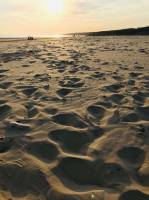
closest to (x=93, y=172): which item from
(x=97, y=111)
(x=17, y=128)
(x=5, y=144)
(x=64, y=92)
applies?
(x=5, y=144)

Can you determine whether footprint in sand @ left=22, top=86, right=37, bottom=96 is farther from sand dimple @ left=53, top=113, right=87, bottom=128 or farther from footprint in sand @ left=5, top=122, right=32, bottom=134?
footprint in sand @ left=5, top=122, right=32, bottom=134

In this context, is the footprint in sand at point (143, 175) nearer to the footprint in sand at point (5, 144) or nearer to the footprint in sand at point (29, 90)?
the footprint in sand at point (5, 144)

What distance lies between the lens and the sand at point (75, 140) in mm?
2969

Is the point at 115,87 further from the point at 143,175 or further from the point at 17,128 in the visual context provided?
the point at 143,175

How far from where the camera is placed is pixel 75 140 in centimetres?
392

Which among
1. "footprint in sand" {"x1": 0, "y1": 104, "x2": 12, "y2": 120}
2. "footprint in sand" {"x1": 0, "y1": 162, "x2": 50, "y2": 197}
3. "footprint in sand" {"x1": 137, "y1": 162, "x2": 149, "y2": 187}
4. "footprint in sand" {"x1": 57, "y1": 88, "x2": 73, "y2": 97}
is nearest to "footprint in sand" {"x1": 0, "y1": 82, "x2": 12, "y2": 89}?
"footprint in sand" {"x1": 57, "y1": 88, "x2": 73, "y2": 97}

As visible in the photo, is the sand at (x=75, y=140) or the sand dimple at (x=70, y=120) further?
the sand dimple at (x=70, y=120)

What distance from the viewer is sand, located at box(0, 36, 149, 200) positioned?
2969mm

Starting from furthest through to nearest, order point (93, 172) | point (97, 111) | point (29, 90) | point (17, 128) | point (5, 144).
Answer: point (29, 90)
point (97, 111)
point (17, 128)
point (5, 144)
point (93, 172)

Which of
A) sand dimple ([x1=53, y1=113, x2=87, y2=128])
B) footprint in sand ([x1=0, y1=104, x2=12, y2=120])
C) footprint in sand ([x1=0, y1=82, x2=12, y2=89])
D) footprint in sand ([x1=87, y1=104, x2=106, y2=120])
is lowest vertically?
footprint in sand ([x1=0, y1=82, x2=12, y2=89])

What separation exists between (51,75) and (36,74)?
1.27 feet

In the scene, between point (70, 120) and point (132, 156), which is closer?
point (132, 156)

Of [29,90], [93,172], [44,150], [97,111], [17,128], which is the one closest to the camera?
[93,172]

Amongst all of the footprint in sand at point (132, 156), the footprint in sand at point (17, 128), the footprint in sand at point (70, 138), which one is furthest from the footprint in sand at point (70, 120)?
the footprint in sand at point (132, 156)
